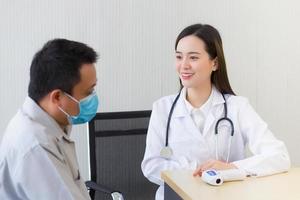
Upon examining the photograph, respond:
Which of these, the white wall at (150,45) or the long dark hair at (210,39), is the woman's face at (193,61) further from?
the white wall at (150,45)

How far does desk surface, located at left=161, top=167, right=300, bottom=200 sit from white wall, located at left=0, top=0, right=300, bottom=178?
3.07 feet

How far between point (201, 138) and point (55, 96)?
0.76 m

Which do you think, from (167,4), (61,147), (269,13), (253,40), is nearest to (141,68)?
(167,4)


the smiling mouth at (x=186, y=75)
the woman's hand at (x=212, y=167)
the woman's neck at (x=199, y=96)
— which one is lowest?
the woman's hand at (x=212, y=167)

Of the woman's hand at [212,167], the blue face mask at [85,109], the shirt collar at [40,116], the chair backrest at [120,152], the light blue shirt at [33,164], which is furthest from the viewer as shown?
the chair backrest at [120,152]

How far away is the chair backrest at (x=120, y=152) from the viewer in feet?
5.94

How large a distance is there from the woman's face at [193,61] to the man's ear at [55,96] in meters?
0.74

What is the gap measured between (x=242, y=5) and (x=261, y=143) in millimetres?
1130

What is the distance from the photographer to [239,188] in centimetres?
126

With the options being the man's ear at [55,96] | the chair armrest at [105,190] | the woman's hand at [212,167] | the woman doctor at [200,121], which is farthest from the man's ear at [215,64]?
the man's ear at [55,96]

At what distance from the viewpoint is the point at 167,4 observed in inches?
88.9

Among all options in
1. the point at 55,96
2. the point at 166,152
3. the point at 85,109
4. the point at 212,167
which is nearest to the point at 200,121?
the point at 166,152

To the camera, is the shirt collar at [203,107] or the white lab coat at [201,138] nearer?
the white lab coat at [201,138]

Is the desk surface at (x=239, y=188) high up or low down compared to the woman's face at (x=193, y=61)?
down
